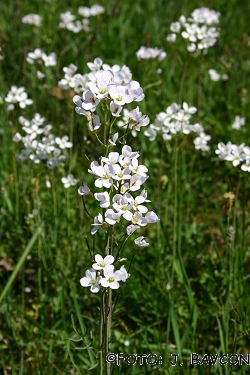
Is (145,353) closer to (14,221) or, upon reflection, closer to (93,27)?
(14,221)

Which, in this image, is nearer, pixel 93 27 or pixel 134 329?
pixel 134 329

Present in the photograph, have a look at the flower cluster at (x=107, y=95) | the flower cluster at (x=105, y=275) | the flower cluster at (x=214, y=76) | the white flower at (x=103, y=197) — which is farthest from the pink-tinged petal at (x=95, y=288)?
the flower cluster at (x=214, y=76)

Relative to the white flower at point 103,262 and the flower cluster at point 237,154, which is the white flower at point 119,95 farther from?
the flower cluster at point 237,154

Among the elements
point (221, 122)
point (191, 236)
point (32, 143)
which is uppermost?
point (221, 122)

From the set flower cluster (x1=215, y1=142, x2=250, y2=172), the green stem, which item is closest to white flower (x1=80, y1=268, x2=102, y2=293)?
the green stem

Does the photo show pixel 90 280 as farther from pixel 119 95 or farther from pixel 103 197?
pixel 119 95

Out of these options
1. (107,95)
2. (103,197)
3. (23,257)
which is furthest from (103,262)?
(23,257)

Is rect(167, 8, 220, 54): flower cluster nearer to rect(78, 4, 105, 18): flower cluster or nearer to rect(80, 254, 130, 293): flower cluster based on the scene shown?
rect(78, 4, 105, 18): flower cluster

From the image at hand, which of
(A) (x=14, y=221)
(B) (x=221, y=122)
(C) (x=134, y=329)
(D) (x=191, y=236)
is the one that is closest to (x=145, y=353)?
(C) (x=134, y=329)
